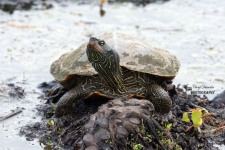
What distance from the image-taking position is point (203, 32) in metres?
11.2

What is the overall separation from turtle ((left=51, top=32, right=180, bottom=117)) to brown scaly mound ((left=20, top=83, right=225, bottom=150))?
23 centimetres

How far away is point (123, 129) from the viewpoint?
486 centimetres

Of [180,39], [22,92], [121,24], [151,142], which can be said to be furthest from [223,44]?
[151,142]

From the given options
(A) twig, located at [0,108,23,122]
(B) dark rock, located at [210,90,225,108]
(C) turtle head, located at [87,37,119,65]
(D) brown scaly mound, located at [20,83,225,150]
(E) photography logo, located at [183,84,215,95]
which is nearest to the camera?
(D) brown scaly mound, located at [20,83,225,150]

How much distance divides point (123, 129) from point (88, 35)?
625 centimetres

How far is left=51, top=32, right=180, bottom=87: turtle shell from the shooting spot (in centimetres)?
594

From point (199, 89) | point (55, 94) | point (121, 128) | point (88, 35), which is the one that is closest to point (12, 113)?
point (55, 94)

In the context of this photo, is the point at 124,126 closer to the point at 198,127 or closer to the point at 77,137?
the point at 77,137

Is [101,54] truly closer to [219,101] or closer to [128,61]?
[128,61]

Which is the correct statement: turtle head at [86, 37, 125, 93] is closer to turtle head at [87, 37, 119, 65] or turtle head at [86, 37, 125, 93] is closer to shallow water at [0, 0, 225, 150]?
turtle head at [87, 37, 119, 65]

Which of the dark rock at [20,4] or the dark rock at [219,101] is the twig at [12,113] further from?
the dark rock at [20,4]

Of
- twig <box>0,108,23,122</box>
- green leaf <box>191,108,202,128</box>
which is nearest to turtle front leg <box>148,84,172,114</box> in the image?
green leaf <box>191,108,202,128</box>

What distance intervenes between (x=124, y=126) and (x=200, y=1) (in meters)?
10.1

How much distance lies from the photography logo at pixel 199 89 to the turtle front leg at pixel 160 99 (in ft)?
4.41
